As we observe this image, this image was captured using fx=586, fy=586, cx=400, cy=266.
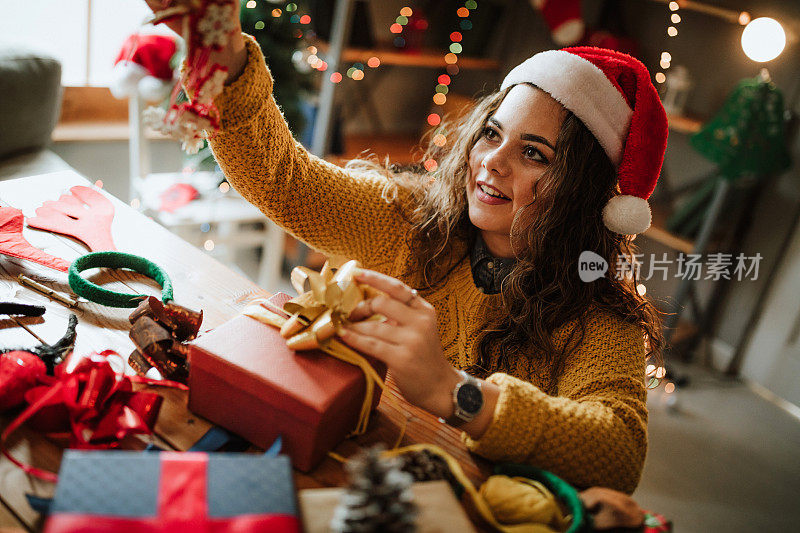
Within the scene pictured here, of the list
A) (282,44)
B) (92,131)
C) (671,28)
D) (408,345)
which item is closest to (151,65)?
(282,44)

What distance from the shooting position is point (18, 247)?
940mm

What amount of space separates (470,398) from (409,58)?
2.50 m

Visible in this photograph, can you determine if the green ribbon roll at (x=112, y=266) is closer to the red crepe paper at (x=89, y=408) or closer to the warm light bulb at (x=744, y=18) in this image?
the red crepe paper at (x=89, y=408)

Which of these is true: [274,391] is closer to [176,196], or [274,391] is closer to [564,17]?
[176,196]

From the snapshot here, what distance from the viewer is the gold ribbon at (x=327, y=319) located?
2.27 feet

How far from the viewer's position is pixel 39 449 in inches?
24.6

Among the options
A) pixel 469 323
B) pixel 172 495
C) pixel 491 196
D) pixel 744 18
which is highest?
pixel 744 18

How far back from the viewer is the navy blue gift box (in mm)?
469

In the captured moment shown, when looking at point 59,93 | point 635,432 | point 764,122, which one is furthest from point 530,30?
point 635,432

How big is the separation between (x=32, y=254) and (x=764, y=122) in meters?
2.64

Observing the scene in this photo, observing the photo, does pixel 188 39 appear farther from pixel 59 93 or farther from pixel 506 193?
pixel 59 93

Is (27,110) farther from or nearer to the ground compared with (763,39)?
nearer to the ground

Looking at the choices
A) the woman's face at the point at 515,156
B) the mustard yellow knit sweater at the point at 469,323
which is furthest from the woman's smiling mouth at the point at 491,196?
the mustard yellow knit sweater at the point at 469,323

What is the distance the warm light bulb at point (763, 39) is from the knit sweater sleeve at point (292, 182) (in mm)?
2098
